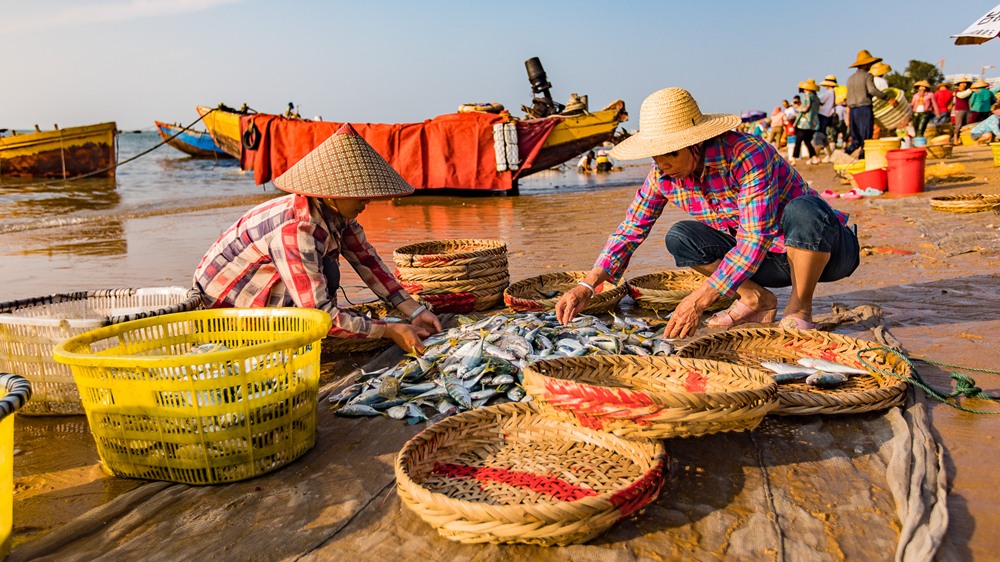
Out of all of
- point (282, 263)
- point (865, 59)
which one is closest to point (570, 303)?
point (282, 263)

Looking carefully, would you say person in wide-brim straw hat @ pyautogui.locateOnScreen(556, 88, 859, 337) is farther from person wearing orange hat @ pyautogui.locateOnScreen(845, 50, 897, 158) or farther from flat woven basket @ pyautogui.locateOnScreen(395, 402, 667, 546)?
person wearing orange hat @ pyautogui.locateOnScreen(845, 50, 897, 158)

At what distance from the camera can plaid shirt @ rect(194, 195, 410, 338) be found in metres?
2.49

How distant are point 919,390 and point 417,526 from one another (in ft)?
5.83

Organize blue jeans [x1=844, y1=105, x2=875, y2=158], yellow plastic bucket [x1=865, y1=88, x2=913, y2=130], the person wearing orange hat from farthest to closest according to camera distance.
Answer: yellow plastic bucket [x1=865, y1=88, x2=913, y2=130] < blue jeans [x1=844, y1=105, x2=875, y2=158] < the person wearing orange hat

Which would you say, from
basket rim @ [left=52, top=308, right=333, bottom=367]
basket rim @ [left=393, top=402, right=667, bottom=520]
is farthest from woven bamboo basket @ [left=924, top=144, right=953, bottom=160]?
basket rim @ [left=52, top=308, right=333, bottom=367]

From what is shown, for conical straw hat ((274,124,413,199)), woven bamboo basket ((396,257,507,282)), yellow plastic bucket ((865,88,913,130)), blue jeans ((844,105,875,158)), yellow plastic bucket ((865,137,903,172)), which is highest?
yellow plastic bucket ((865,88,913,130))

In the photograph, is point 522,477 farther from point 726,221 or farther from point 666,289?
point 666,289

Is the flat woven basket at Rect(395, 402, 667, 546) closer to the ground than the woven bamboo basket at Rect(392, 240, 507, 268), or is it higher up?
closer to the ground

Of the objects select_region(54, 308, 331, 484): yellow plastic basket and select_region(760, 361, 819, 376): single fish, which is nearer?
select_region(54, 308, 331, 484): yellow plastic basket

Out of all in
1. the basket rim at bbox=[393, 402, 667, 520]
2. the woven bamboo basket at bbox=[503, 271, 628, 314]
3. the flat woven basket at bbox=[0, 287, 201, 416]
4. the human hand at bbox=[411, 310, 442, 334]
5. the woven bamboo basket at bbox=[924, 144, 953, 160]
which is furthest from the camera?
the woven bamboo basket at bbox=[924, 144, 953, 160]

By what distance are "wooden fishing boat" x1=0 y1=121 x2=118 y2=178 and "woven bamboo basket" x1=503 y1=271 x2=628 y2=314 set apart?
666 inches

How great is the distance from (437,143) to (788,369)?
1100 centimetres

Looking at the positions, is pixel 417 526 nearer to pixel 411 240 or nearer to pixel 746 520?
pixel 746 520

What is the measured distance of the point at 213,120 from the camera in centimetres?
1453
